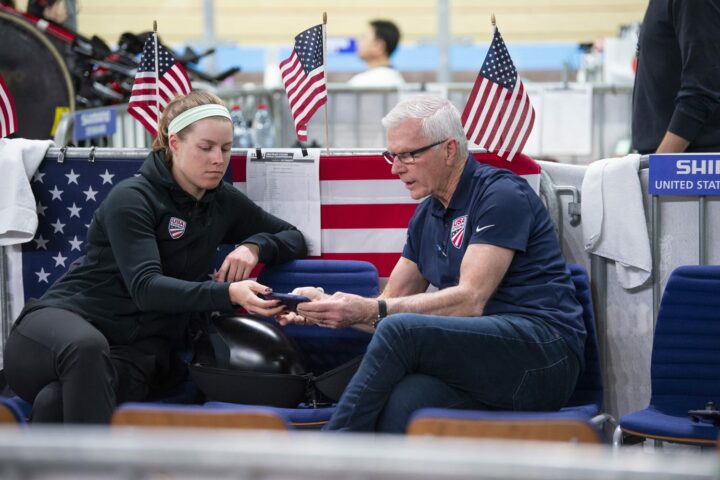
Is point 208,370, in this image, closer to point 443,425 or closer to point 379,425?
point 379,425

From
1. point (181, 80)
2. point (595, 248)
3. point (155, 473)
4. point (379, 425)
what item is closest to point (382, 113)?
point (181, 80)

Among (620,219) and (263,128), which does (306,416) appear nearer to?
(620,219)

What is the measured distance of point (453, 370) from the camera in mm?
3826

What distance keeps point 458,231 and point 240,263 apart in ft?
3.04

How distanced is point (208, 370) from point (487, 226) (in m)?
1.21

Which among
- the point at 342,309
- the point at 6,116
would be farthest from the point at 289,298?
the point at 6,116

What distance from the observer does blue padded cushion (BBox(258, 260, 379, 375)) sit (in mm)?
4629

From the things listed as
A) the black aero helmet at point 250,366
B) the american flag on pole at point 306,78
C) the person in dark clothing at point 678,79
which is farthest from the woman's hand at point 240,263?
the person in dark clothing at point 678,79

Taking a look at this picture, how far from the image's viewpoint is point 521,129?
15.5 feet

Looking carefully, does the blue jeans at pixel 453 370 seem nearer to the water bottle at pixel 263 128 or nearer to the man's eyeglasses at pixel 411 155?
the man's eyeglasses at pixel 411 155

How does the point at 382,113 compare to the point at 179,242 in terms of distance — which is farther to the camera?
the point at 382,113

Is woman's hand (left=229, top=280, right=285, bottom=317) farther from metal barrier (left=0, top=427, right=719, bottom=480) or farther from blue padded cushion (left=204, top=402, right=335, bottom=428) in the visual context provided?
metal barrier (left=0, top=427, right=719, bottom=480)

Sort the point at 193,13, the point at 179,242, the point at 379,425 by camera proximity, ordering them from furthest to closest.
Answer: the point at 193,13
the point at 179,242
the point at 379,425

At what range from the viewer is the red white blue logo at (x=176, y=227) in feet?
14.5
